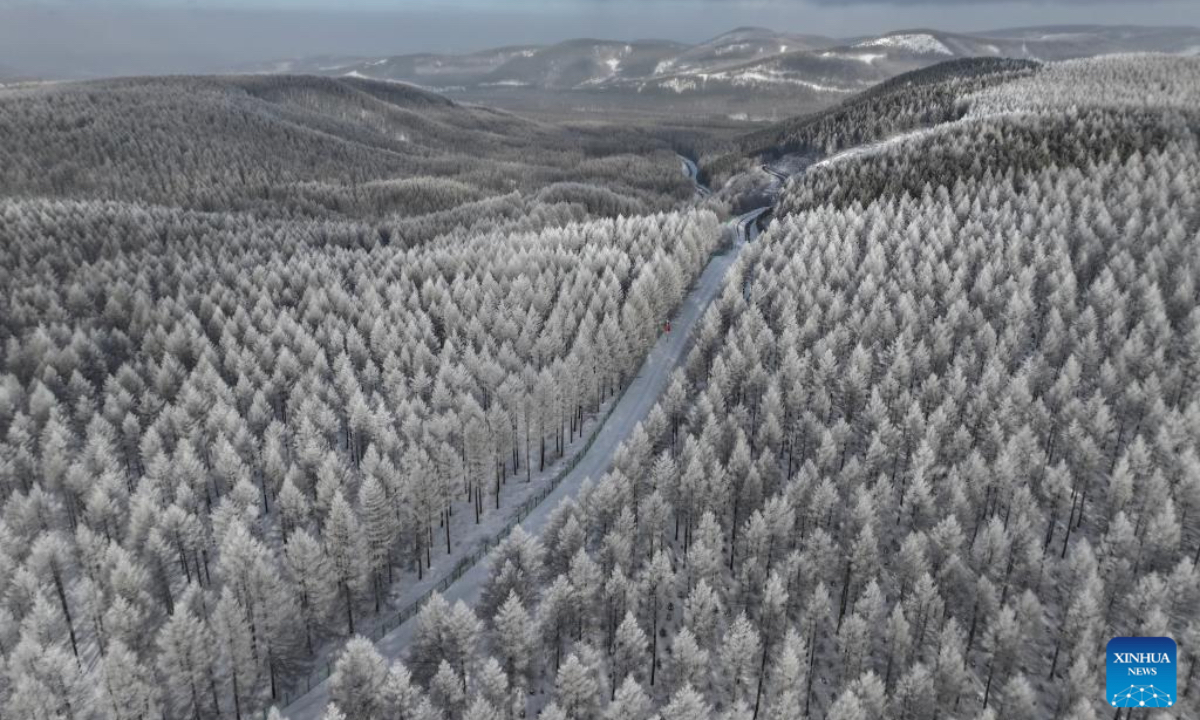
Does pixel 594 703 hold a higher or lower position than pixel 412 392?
lower

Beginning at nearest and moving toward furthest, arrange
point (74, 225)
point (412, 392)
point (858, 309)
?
point (412, 392) < point (858, 309) < point (74, 225)

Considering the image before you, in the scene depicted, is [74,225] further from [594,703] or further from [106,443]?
[594,703]

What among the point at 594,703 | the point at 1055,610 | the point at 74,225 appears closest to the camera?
the point at 594,703

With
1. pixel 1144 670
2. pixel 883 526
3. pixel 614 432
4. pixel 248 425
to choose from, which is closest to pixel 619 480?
pixel 614 432

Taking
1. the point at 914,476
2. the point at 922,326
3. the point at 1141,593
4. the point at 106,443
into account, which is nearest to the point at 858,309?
the point at 922,326

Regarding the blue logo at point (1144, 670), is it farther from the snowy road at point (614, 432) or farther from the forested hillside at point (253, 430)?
the forested hillside at point (253, 430)

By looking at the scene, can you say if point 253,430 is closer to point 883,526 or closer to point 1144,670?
point 883,526

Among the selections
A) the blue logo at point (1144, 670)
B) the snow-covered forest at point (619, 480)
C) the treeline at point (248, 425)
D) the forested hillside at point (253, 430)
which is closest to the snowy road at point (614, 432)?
the snow-covered forest at point (619, 480)

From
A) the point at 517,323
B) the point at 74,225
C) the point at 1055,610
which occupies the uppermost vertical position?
the point at 74,225
